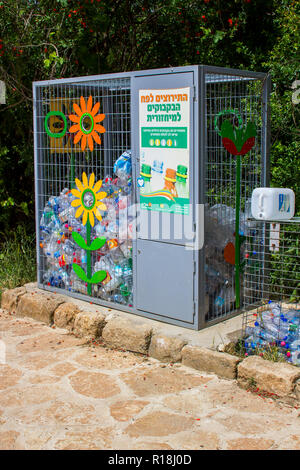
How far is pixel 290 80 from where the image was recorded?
6.22 metres

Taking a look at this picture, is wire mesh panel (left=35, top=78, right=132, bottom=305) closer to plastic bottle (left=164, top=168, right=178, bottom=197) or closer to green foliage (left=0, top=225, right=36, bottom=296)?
green foliage (left=0, top=225, right=36, bottom=296)

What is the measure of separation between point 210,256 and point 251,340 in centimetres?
89

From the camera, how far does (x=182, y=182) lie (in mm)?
5113

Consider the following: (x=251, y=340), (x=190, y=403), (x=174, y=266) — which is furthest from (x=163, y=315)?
(x=190, y=403)

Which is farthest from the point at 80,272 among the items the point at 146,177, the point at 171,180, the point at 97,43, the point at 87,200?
the point at 97,43

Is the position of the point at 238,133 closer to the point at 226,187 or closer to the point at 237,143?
the point at 237,143

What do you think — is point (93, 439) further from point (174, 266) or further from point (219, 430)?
point (174, 266)

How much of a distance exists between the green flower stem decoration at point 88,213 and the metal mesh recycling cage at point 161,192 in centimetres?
1

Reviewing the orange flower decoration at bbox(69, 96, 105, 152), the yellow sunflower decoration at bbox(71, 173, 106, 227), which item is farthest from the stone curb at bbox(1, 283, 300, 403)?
the orange flower decoration at bbox(69, 96, 105, 152)

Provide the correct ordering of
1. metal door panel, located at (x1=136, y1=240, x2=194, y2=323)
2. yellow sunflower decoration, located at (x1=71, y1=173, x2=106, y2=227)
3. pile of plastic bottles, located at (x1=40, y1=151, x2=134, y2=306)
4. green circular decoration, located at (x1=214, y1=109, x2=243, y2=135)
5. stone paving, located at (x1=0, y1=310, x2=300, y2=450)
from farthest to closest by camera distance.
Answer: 1. yellow sunflower decoration, located at (x1=71, y1=173, x2=106, y2=227)
2. pile of plastic bottles, located at (x1=40, y1=151, x2=134, y2=306)
3. green circular decoration, located at (x1=214, y1=109, x2=243, y2=135)
4. metal door panel, located at (x1=136, y1=240, x2=194, y2=323)
5. stone paving, located at (x1=0, y1=310, x2=300, y2=450)

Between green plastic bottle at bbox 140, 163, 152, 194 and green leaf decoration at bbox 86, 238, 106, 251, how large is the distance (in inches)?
30.7

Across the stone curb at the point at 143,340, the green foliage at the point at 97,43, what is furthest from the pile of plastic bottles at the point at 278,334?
the green foliage at the point at 97,43

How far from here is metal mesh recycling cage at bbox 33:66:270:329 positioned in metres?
5.11

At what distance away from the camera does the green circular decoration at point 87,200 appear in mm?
5938
